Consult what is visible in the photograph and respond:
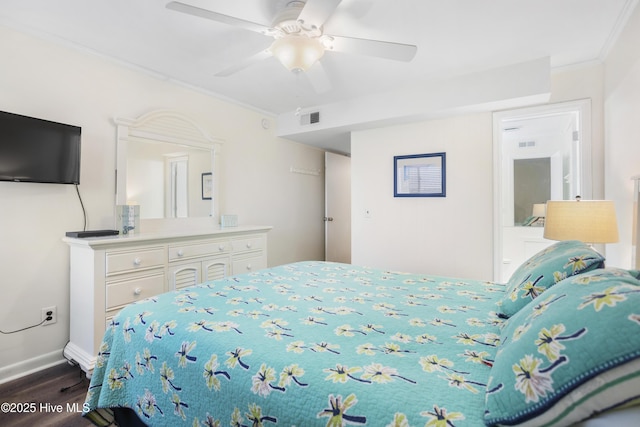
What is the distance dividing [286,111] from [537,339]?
13.0 ft

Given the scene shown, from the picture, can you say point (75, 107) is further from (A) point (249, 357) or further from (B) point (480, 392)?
(B) point (480, 392)

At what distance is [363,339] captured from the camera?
1118 millimetres

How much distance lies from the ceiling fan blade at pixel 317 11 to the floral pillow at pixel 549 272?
Result: 1556mm

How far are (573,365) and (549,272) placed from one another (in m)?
0.74

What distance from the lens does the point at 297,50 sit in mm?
2049

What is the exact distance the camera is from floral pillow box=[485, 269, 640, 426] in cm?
60

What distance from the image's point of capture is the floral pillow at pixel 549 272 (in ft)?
3.90

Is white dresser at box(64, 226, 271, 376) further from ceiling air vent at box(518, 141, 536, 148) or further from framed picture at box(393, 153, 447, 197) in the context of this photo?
ceiling air vent at box(518, 141, 536, 148)

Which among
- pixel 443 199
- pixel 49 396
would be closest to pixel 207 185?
pixel 49 396

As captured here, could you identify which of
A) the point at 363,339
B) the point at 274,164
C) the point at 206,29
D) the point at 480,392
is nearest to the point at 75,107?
the point at 206,29

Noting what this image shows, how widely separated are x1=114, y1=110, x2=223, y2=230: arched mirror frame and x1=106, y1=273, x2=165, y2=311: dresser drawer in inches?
26.8

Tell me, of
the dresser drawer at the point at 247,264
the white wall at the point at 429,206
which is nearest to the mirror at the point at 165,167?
the dresser drawer at the point at 247,264

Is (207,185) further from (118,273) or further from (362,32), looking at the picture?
(362,32)

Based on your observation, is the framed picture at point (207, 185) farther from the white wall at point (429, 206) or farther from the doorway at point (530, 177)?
the doorway at point (530, 177)
